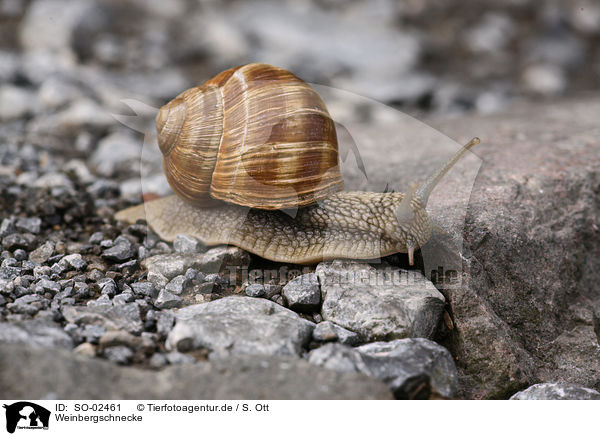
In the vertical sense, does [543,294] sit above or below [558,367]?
above

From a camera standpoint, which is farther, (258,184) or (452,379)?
(258,184)

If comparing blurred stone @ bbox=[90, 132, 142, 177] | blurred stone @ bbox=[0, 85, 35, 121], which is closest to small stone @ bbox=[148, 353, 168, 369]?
blurred stone @ bbox=[90, 132, 142, 177]

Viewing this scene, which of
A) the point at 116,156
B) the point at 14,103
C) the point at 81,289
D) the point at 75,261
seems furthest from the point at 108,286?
the point at 14,103

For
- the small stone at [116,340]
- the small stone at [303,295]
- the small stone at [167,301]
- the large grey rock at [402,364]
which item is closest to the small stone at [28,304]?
the small stone at [116,340]

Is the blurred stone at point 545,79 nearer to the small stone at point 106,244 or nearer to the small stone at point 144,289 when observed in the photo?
the small stone at point 106,244

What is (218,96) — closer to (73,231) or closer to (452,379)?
(73,231)
